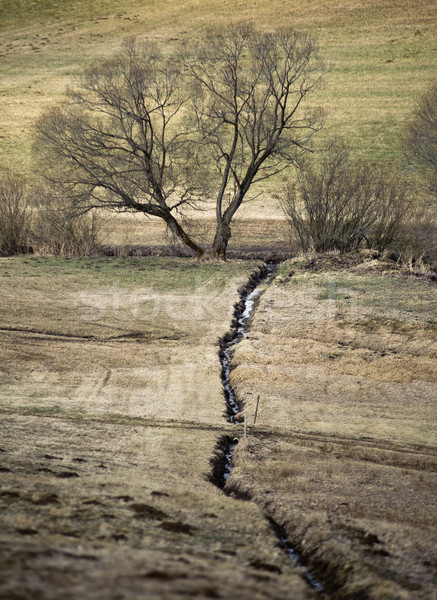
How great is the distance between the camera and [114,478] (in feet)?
31.4

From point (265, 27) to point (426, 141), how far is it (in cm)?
4102

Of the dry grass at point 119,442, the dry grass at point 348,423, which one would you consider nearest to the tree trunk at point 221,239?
the dry grass at point 119,442

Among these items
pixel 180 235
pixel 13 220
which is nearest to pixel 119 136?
pixel 180 235

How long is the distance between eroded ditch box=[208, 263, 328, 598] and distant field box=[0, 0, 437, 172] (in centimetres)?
Answer: 3240

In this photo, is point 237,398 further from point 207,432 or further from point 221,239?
point 221,239

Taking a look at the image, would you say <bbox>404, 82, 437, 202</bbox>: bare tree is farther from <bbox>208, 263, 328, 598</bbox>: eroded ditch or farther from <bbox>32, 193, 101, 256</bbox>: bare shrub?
<bbox>32, 193, 101, 256</bbox>: bare shrub

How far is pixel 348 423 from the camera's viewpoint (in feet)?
50.9

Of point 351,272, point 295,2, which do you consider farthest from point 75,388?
point 295,2

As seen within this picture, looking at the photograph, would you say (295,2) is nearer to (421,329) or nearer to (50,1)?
(50,1)

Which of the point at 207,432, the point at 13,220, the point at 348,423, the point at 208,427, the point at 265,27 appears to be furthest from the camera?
the point at 265,27

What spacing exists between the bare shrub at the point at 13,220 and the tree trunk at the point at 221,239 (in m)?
11.8

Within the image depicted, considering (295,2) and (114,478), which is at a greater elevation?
(295,2)

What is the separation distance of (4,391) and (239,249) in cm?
2669

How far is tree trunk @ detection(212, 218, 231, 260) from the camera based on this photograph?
35.8 m
